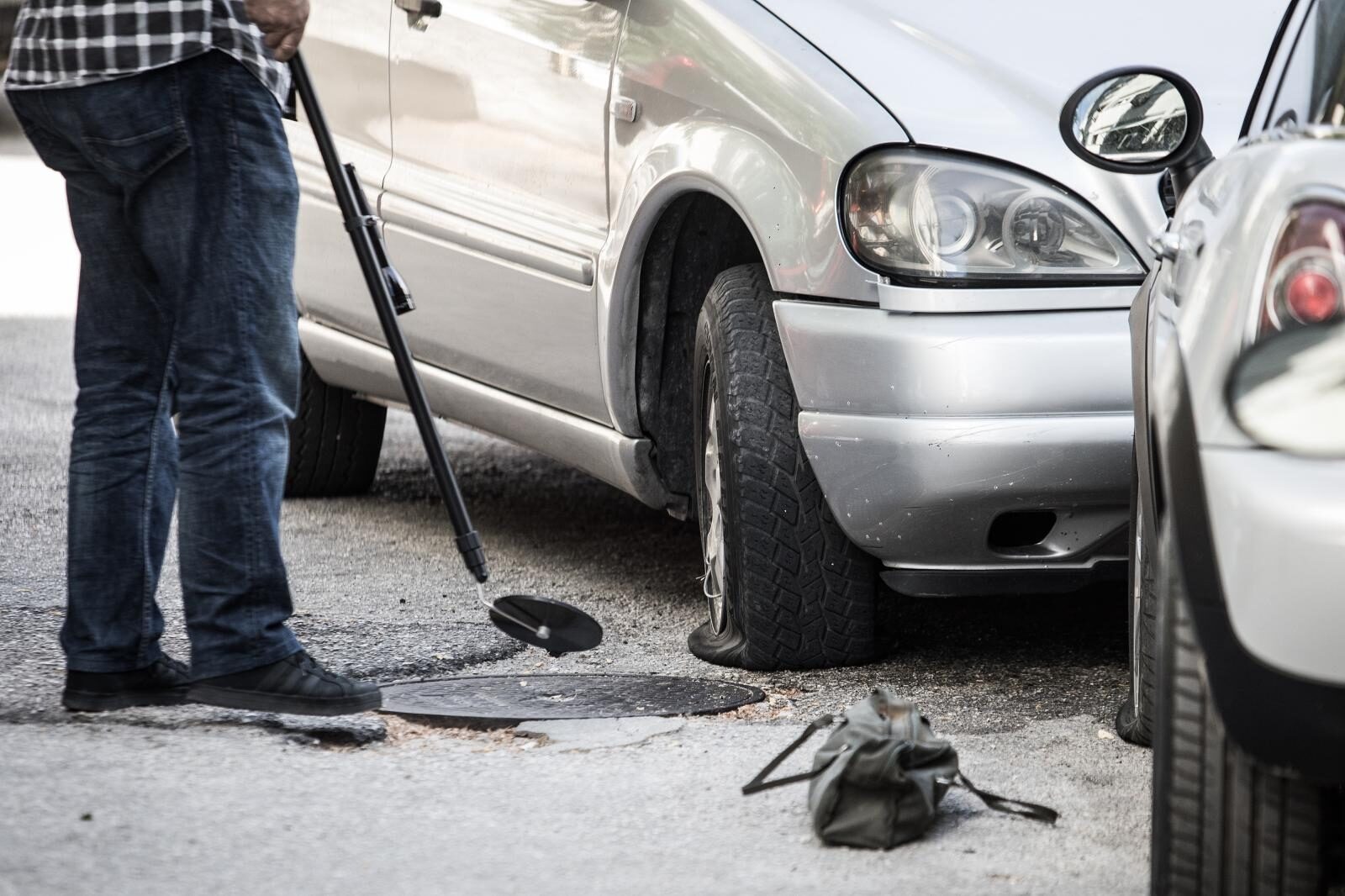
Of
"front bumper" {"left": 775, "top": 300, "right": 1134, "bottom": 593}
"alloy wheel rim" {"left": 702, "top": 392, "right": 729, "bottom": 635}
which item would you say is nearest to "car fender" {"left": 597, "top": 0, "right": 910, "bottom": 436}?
"front bumper" {"left": 775, "top": 300, "right": 1134, "bottom": 593}

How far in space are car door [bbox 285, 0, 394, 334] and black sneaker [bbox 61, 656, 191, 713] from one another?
1767 mm

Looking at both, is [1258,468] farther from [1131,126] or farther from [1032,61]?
[1032,61]

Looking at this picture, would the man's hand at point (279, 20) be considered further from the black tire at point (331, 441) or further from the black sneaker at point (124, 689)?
the black tire at point (331, 441)

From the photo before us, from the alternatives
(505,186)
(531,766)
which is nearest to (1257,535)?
(531,766)

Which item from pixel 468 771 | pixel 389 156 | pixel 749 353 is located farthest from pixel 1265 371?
pixel 389 156

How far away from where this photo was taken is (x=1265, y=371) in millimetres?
2146

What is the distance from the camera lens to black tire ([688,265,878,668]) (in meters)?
3.95

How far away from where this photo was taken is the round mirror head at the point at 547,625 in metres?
3.68

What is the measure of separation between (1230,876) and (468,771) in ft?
4.56

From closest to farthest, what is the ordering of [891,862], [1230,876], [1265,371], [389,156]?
[1265,371] → [1230,876] → [891,862] → [389,156]

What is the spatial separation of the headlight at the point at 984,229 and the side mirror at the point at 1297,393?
1.46 m

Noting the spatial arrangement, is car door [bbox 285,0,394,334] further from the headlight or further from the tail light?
the tail light

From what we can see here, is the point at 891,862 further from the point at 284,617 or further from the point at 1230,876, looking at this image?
the point at 284,617

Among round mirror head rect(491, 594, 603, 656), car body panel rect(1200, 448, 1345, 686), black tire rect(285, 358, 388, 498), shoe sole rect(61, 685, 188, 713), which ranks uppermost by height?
car body panel rect(1200, 448, 1345, 686)
